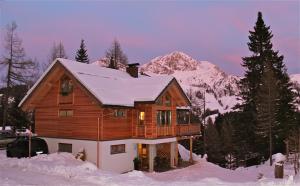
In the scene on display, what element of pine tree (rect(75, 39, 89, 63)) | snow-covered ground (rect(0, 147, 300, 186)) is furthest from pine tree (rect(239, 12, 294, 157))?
pine tree (rect(75, 39, 89, 63))

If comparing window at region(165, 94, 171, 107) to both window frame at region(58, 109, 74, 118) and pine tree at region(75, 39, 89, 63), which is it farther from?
pine tree at region(75, 39, 89, 63)

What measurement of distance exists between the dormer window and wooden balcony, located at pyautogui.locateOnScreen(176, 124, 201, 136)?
33.1ft

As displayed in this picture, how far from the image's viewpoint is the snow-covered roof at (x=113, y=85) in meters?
25.0

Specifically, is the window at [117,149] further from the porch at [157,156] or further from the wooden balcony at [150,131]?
the porch at [157,156]

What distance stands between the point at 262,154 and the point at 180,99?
15542 mm

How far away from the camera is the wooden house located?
2500 cm

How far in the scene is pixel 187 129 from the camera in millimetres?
32188

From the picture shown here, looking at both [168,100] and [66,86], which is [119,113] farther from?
[168,100]

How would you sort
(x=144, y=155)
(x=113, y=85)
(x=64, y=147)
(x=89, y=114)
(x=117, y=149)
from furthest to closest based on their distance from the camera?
(x=144, y=155), (x=113, y=85), (x=64, y=147), (x=117, y=149), (x=89, y=114)

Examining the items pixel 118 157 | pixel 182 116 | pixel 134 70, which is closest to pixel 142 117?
pixel 118 157

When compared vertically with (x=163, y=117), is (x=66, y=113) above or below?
above

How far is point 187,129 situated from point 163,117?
13.4 ft

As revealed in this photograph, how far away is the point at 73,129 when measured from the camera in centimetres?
2650

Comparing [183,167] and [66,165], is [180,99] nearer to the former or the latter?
[183,167]
